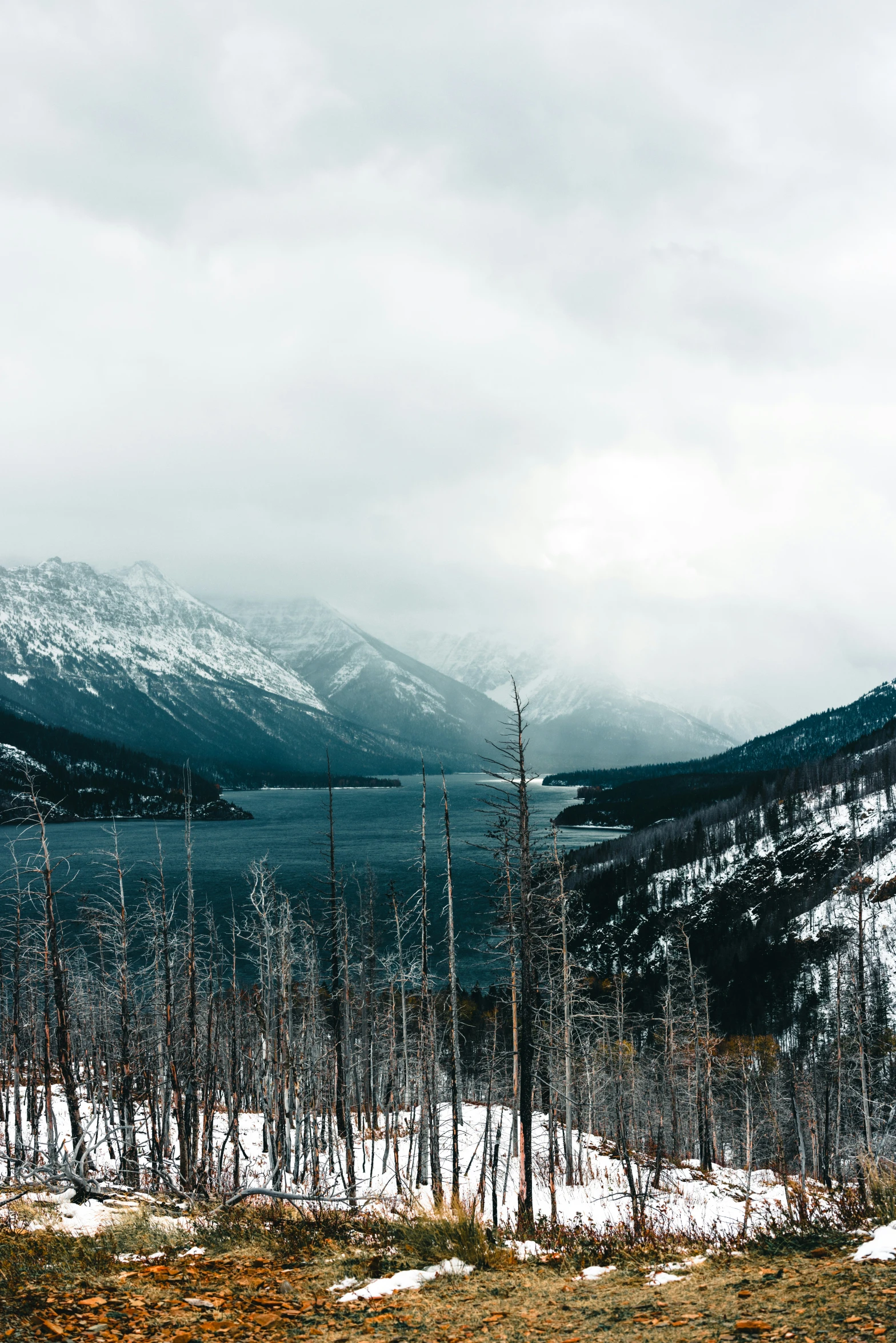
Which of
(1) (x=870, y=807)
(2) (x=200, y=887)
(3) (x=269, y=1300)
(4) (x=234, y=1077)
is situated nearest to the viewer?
(3) (x=269, y=1300)

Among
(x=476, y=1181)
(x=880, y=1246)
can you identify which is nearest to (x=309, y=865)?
(x=476, y=1181)

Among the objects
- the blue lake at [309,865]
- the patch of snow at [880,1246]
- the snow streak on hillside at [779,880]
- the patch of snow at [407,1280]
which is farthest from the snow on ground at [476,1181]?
the snow streak on hillside at [779,880]

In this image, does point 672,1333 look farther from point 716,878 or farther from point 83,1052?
point 716,878

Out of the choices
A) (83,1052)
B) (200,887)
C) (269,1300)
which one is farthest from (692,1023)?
(200,887)

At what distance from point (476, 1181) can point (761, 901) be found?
5456 inches

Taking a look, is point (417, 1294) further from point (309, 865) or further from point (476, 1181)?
point (309, 865)

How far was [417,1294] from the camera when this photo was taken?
8492mm

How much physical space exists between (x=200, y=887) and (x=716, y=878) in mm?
117679

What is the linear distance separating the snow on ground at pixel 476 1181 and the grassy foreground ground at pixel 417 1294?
1877mm

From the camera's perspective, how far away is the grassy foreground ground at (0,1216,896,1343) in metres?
7.02

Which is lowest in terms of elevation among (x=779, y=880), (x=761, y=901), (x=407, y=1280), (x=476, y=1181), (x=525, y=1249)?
(x=761, y=901)

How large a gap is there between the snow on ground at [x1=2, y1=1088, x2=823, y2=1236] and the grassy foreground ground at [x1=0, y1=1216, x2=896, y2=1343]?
1877 mm

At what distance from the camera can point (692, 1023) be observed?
49.7m

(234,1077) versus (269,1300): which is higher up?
(269,1300)
